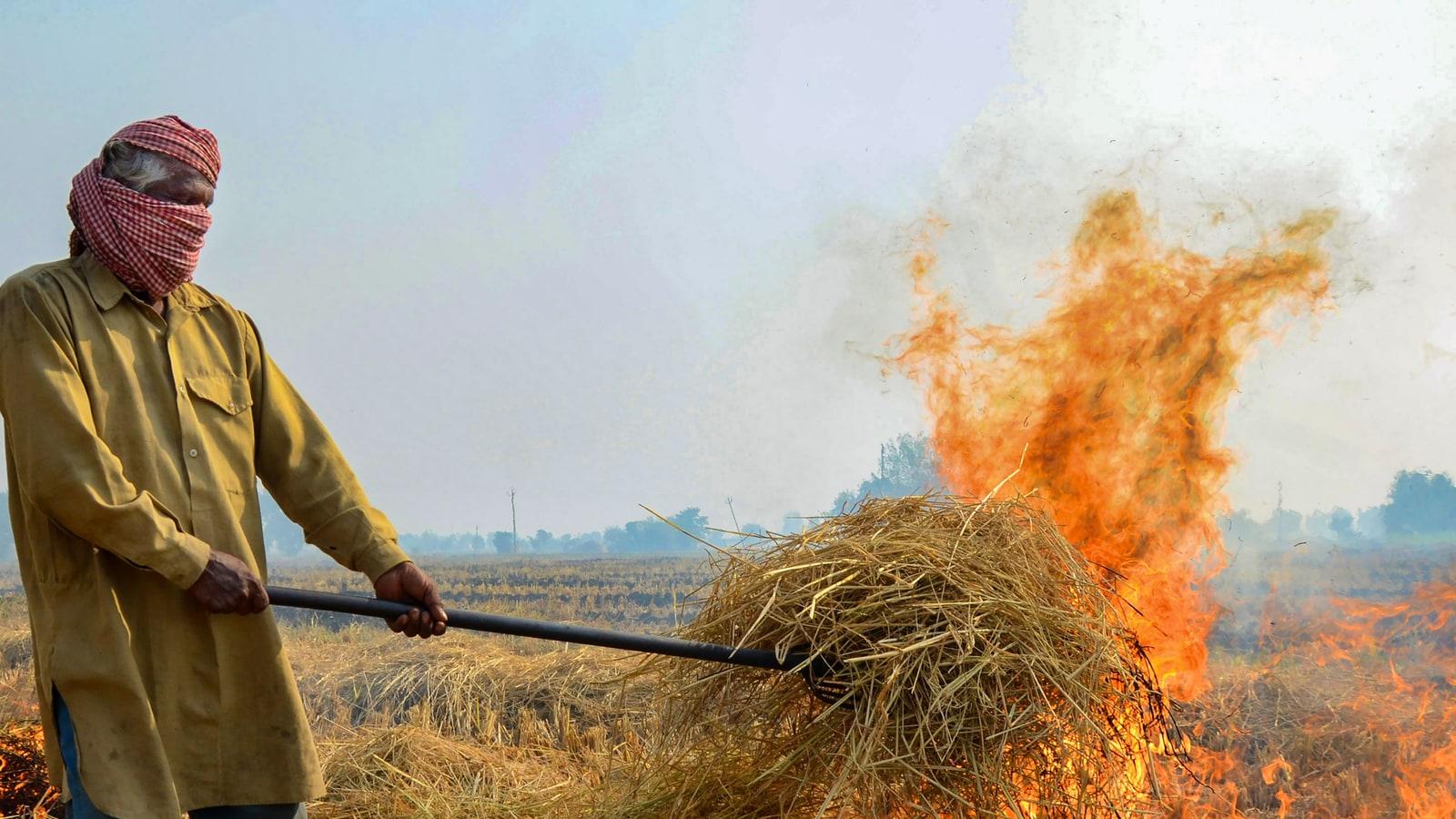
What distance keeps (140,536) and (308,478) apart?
27.2 inches

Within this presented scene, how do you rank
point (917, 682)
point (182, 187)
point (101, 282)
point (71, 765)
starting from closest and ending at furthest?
point (71, 765)
point (101, 282)
point (182, 187)
point (917, 682)

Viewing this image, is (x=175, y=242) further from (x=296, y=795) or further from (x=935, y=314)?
(x=935, y=314)

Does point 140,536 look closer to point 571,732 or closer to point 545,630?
point 545,630

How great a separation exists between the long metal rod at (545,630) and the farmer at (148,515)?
0.08m

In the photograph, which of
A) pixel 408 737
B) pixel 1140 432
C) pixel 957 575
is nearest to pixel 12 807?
pixel 408 737

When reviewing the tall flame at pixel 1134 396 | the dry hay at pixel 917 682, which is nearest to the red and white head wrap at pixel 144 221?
the dry hay at pixel 917 682

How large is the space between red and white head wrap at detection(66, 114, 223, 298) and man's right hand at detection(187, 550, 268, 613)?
71cm

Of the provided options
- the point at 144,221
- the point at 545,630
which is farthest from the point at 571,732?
the point at 144,221

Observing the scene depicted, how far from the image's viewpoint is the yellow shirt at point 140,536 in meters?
2.43

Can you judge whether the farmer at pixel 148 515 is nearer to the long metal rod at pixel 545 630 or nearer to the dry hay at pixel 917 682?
the long metal rod at pixel 545 630

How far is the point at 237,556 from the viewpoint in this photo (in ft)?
8.98

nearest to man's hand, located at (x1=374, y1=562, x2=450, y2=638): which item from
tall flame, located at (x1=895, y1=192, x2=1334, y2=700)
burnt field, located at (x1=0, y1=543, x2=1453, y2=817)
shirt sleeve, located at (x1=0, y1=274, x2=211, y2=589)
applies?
shirt sleeve, located at (x1=0, y1=274, x2=211, y2=589)

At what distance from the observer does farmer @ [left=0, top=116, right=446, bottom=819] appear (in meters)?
2.45

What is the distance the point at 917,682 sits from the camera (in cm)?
316
